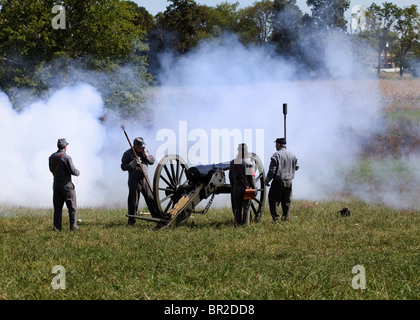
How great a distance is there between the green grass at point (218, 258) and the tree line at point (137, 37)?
8.14m

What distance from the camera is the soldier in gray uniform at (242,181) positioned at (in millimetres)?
9664

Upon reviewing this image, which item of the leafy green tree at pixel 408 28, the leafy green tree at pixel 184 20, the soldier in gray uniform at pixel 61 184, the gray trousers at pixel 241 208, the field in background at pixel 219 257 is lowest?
the field in background at pixel 219 257

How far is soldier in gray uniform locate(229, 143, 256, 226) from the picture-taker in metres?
9.66

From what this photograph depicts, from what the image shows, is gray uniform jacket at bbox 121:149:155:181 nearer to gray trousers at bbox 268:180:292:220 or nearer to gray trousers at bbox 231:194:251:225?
gray trousers at bbox 231:194:251:225

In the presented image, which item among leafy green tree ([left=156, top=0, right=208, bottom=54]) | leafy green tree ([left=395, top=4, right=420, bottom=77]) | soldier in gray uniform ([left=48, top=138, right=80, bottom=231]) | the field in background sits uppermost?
leafy green tree ([left=156, top=0, right=208, bottom=54])

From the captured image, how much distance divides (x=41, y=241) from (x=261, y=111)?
11.1 metres

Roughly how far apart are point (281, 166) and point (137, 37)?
2355 centimetres

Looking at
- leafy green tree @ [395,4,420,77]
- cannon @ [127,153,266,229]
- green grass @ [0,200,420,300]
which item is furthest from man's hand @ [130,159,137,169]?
leafy green tree @ [395,4,420,77]

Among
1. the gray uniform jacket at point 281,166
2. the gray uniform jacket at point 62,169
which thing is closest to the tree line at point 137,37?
the gray uniform jacket at point 281,166

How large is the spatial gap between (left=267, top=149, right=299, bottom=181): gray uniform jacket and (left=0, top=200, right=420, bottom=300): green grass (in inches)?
30.5

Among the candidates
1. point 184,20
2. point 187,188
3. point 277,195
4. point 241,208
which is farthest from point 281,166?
point 184,20

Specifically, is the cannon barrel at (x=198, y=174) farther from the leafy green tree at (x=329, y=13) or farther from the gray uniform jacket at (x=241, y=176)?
the leafy green tree at (x=329, y=13)

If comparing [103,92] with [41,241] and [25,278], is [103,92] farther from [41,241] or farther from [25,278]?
[25,278]

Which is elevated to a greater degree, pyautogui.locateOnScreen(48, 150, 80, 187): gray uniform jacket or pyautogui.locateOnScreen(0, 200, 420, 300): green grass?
pyautogui.locateOnScreen(48, 150, 80, 187): gray uniform jacket
